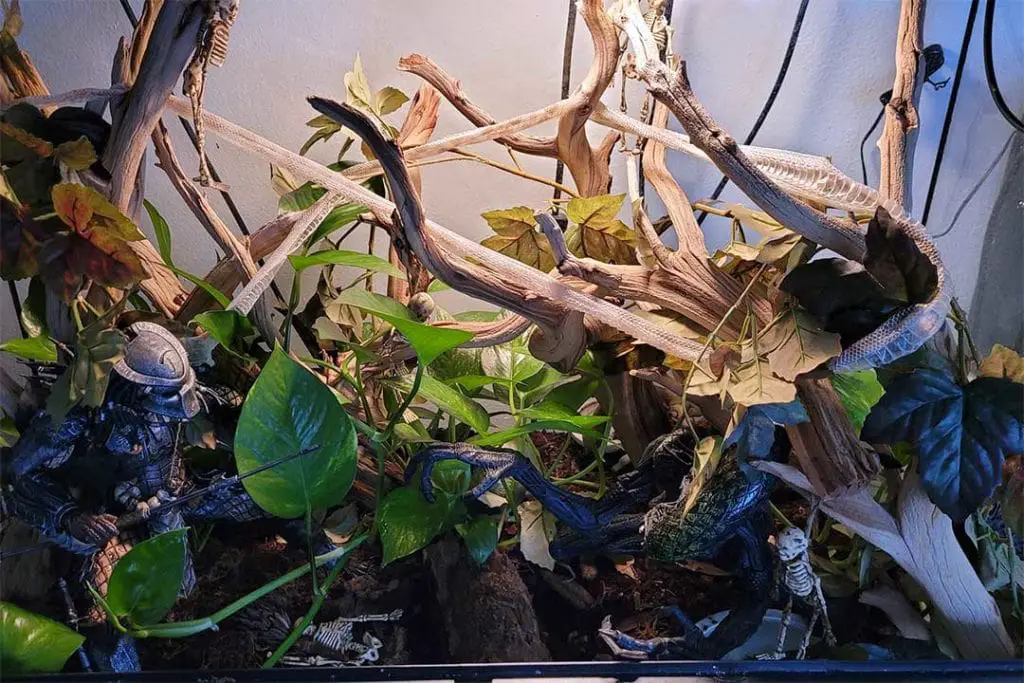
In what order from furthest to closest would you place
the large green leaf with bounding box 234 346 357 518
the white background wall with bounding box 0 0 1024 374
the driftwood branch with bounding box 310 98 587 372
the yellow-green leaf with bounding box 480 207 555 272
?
the white background wall with bounding box 0 0 1024 374 < the yellow-green leaf with bounding box 480 207 555 272 < the large green leaf with bounding box 234 346 357 518 < the driftwood branch with bounding box 310 98 587 372

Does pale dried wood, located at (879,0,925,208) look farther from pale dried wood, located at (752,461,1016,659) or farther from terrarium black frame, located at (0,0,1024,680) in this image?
pale dried wood, located at (752,461,1016,659)

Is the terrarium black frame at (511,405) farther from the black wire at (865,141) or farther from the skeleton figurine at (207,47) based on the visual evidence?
the black wire at (865,141)

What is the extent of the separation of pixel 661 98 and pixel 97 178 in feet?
1.85

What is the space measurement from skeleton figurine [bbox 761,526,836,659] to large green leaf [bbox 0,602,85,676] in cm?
69

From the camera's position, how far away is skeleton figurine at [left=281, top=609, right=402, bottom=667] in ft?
2.38

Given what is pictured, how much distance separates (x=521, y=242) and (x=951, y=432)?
0.50 meters

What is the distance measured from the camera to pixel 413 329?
2.19ft

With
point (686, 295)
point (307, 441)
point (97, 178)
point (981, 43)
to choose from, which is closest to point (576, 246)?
point (686, 295)

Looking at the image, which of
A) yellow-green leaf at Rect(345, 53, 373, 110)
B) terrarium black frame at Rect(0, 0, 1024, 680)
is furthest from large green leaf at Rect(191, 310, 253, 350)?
yellow-green leaf at Rect(345, 53, 373, 110)

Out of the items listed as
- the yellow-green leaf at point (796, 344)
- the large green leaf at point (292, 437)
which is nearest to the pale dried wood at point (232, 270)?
the large green leaf at point (292, 437)

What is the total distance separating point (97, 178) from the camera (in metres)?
0.72

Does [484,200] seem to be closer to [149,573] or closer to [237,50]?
[237,50]

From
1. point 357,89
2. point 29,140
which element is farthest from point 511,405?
point 29,140

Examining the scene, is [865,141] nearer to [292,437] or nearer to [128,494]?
[292,437]
